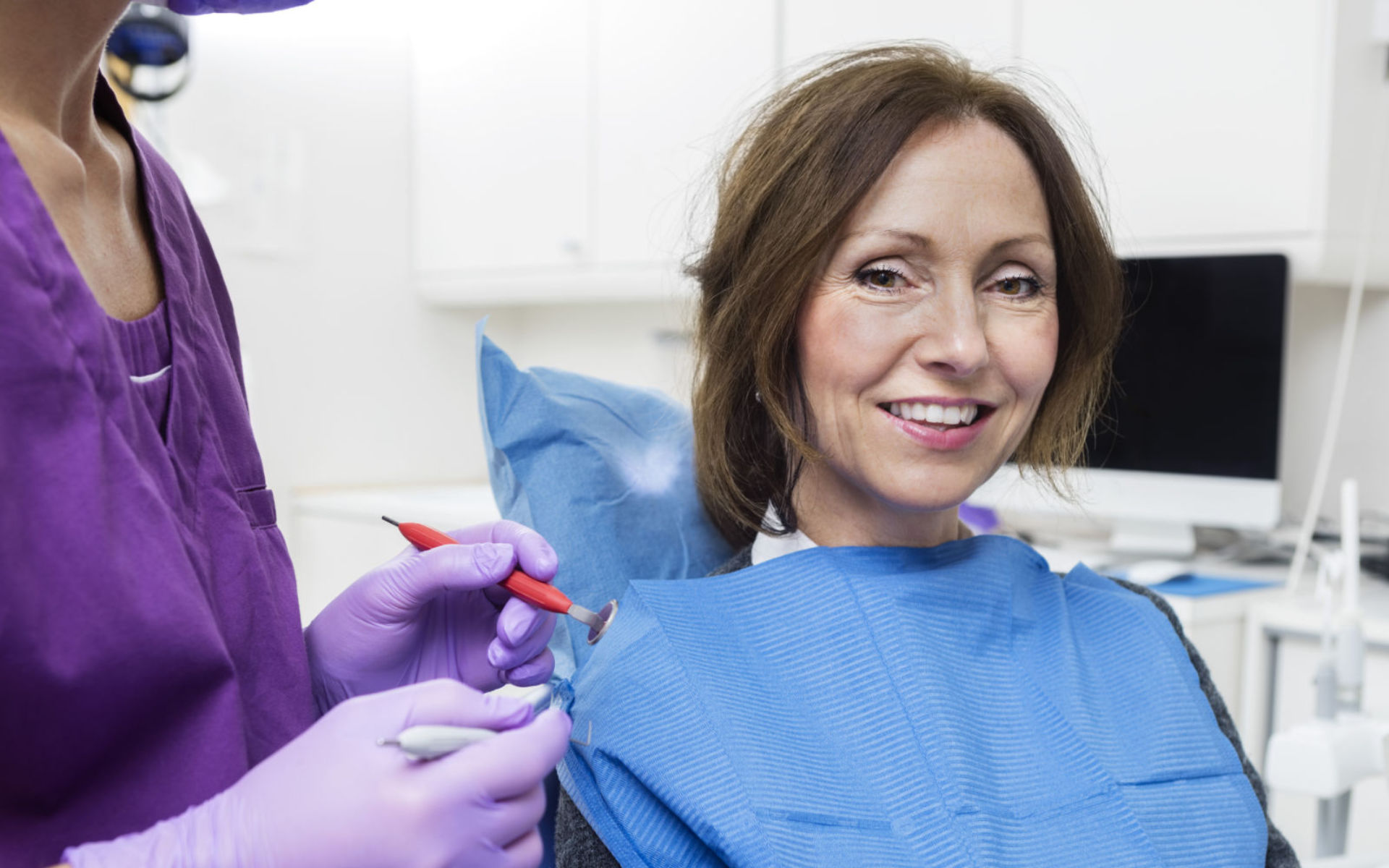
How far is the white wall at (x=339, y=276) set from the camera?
2996 mm

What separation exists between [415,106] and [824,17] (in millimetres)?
1303

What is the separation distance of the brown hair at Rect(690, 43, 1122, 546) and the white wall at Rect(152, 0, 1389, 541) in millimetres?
1657

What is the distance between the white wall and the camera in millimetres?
2996

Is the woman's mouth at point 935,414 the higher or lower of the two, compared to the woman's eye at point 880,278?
lower

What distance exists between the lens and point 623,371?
3.33 m

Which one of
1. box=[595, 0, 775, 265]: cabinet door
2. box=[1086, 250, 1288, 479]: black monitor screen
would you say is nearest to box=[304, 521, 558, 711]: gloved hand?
box=[1086, 250, 1288, 479]: black monitor screen

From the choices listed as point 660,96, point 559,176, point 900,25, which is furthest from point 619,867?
point 559,176

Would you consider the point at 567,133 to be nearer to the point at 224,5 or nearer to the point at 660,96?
the point at 660,96

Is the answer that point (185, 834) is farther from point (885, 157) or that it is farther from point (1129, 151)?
point (1129, 151)

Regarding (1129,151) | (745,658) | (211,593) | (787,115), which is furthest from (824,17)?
(211,593)

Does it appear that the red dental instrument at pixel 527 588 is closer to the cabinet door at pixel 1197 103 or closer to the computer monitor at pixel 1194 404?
the computer monitor at pixel 1194 404

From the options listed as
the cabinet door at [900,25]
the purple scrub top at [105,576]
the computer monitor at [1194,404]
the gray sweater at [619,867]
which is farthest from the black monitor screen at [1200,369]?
the purple scrub top at [105,576]

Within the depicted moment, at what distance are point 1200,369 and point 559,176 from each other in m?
1.64

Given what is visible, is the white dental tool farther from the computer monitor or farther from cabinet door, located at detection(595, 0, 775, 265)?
cabinet door, located at detection(595, 0, 775, 265)
